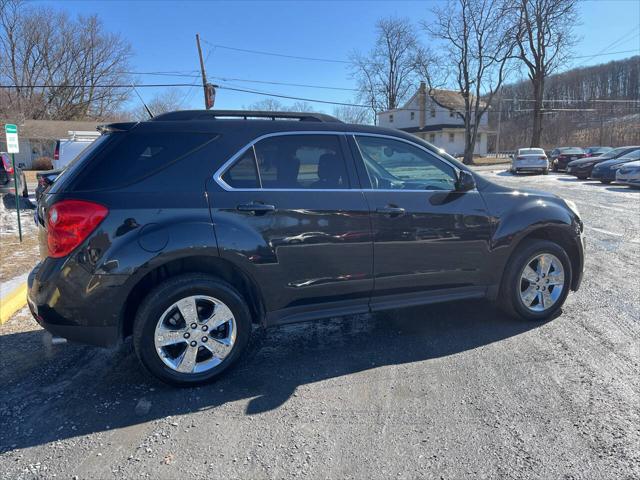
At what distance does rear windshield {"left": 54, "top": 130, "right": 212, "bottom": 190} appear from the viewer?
2917mm

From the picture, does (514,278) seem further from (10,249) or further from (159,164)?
(10,249)

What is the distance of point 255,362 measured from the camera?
3.52 metres

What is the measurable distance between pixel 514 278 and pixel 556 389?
49.4 inches

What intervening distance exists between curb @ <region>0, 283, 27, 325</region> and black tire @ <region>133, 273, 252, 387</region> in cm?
238

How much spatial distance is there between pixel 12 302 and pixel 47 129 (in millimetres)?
47531

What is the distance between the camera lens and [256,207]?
313 cm

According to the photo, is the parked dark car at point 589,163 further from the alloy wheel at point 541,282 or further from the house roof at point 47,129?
the house roof at point 47,129

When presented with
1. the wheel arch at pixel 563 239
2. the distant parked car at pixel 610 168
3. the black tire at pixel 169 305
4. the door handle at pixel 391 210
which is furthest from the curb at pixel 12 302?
the distant parked car at pixel 610 168

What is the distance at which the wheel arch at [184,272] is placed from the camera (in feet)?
10.0

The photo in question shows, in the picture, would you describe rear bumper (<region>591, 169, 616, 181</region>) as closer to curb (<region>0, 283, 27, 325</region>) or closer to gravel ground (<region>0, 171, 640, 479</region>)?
gravel ground (<region>0, 171, 640, 479</region>)

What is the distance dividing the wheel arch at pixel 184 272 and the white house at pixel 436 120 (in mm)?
52591

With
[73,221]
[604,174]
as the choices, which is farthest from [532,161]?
[73,221]

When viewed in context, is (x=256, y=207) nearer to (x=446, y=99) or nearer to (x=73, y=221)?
(x=73, y=221)

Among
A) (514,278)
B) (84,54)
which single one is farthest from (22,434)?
(84,54)
